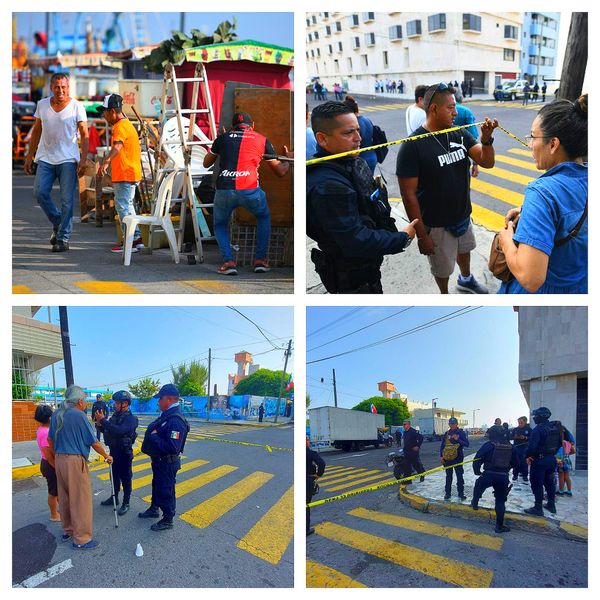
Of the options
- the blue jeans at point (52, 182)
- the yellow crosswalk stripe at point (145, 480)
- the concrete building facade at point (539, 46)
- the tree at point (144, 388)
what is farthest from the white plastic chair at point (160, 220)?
the concrete building facade at point (539, 46)

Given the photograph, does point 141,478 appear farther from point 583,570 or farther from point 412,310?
point 583,570

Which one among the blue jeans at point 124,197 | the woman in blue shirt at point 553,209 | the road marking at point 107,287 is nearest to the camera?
the woman in blue shirt at point 553,209

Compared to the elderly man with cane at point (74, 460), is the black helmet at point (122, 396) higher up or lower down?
higher up

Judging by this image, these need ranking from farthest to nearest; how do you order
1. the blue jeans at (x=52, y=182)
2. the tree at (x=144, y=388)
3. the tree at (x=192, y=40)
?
the tree at (x=192, y=40), the blue jeans at (x=52, y=182), the tree at (x=144, y=388)

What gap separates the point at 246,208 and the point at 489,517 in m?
2.62

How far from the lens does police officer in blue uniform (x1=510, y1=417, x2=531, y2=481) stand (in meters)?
3.89

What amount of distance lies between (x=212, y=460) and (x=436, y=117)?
2.37 meters

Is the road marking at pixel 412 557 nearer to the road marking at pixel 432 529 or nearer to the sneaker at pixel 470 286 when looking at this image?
the road marking at pixel 432 529

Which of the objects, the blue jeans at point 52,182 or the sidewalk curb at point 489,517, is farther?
the blue jeans at point 52,182

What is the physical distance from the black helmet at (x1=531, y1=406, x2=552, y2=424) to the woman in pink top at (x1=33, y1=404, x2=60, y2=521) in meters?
2.83

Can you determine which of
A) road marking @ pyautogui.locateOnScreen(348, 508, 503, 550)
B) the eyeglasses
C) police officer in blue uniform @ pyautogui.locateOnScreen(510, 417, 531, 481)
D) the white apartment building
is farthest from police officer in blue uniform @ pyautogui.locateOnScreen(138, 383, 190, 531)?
the eyeglasses

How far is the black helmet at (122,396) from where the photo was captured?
3.98m

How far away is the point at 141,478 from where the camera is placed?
12.8 feet

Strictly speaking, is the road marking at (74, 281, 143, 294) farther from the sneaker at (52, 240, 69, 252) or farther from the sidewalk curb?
the sidewalk curb
